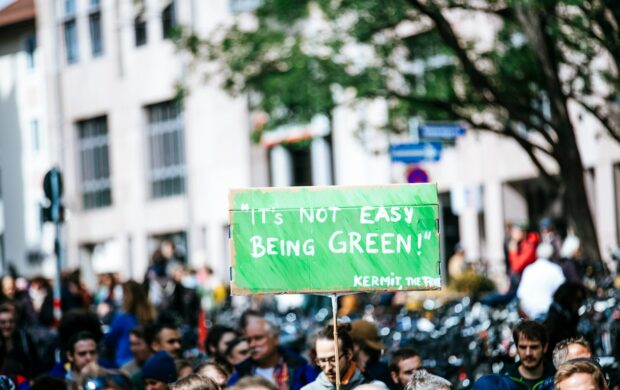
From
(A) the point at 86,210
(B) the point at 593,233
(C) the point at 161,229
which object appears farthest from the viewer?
(A) the point at 86,210

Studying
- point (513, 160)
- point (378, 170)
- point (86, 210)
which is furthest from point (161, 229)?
point (513, 160)

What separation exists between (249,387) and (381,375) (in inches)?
180

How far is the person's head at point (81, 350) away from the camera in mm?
13695

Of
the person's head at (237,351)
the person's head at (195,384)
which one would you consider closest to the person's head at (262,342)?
the person's head at (237,351)

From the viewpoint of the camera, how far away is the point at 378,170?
4181cm

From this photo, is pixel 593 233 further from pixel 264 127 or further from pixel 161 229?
pixel 161 229

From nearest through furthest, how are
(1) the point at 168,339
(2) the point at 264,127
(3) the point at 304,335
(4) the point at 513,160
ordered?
(1) the point at 168,339, (3) the point at 304,335, (2) the point at 264,127, (4) the point at 513,160

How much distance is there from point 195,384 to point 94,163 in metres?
48.0

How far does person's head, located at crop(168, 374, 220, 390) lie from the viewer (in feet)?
29.6

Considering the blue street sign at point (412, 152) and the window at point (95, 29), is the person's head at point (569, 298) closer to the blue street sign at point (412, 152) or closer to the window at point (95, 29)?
the blue street sign at point (412, 152)

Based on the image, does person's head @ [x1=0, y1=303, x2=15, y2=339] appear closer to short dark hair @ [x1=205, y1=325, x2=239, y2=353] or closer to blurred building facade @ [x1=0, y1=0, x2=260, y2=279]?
short dark hair @ [x1=205, y1=325, x2=239, y2=353]

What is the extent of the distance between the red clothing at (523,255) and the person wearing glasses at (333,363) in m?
10.7

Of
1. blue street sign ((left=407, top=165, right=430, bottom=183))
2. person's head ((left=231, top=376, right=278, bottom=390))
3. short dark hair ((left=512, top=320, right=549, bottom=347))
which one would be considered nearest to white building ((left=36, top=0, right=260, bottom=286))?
blue street sign ((left=407, top=165, right=430, bottom=183))

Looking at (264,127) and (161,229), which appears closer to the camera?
(264,127)
